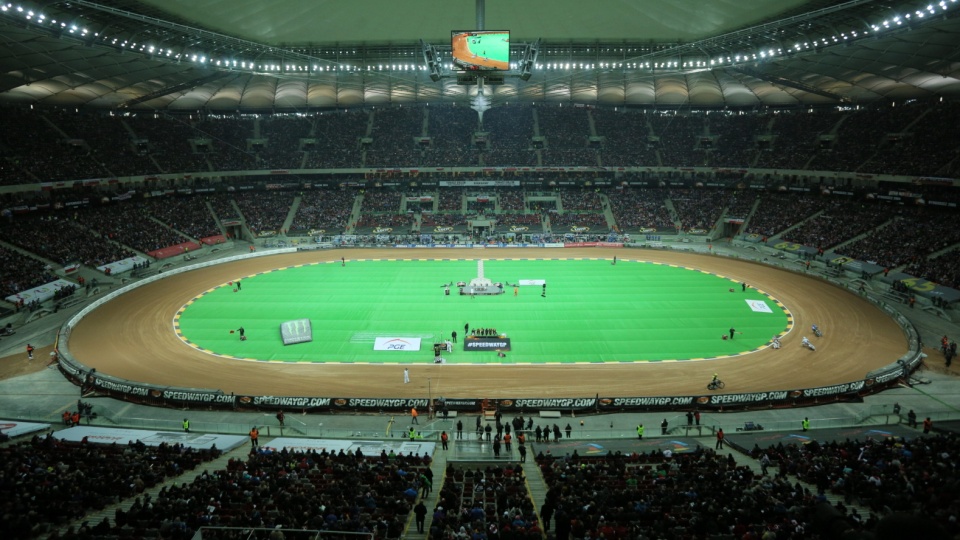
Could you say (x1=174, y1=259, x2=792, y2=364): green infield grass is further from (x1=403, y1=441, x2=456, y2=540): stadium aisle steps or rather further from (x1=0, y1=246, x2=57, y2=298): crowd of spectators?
(x1=0, y1=246, x2=57, y2=298): crowd of spectators

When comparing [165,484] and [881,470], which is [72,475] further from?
[881,470]

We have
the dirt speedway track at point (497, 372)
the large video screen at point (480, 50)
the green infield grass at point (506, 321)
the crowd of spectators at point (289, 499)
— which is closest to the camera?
the crowd of spectators at point (289, 499)

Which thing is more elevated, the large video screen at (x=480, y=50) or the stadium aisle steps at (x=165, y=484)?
the large video screen at (x=480, y=50)

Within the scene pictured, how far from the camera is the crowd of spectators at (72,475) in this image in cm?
1437

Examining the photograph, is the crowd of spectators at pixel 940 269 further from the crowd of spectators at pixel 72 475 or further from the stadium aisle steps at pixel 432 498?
the crowd of spectators at pixel 72 475

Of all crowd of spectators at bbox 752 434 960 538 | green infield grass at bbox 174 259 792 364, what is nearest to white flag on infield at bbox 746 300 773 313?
green infield grass at bbox 174 259 792 364

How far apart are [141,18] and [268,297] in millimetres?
24692

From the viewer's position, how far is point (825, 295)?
46719 millimetres

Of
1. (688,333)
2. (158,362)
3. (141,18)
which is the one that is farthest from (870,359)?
(141,18)

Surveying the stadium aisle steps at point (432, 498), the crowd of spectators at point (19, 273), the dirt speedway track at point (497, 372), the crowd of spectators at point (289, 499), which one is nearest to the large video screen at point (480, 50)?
the dirt speedway track at point (497, 372)

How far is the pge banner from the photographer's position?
36.7 metres

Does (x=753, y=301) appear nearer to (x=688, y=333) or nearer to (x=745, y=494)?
(x=688, y=333)

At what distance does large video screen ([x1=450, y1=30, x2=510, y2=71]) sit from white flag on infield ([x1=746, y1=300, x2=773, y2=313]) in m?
27.9

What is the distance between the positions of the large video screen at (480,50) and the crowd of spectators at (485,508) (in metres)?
37.7
